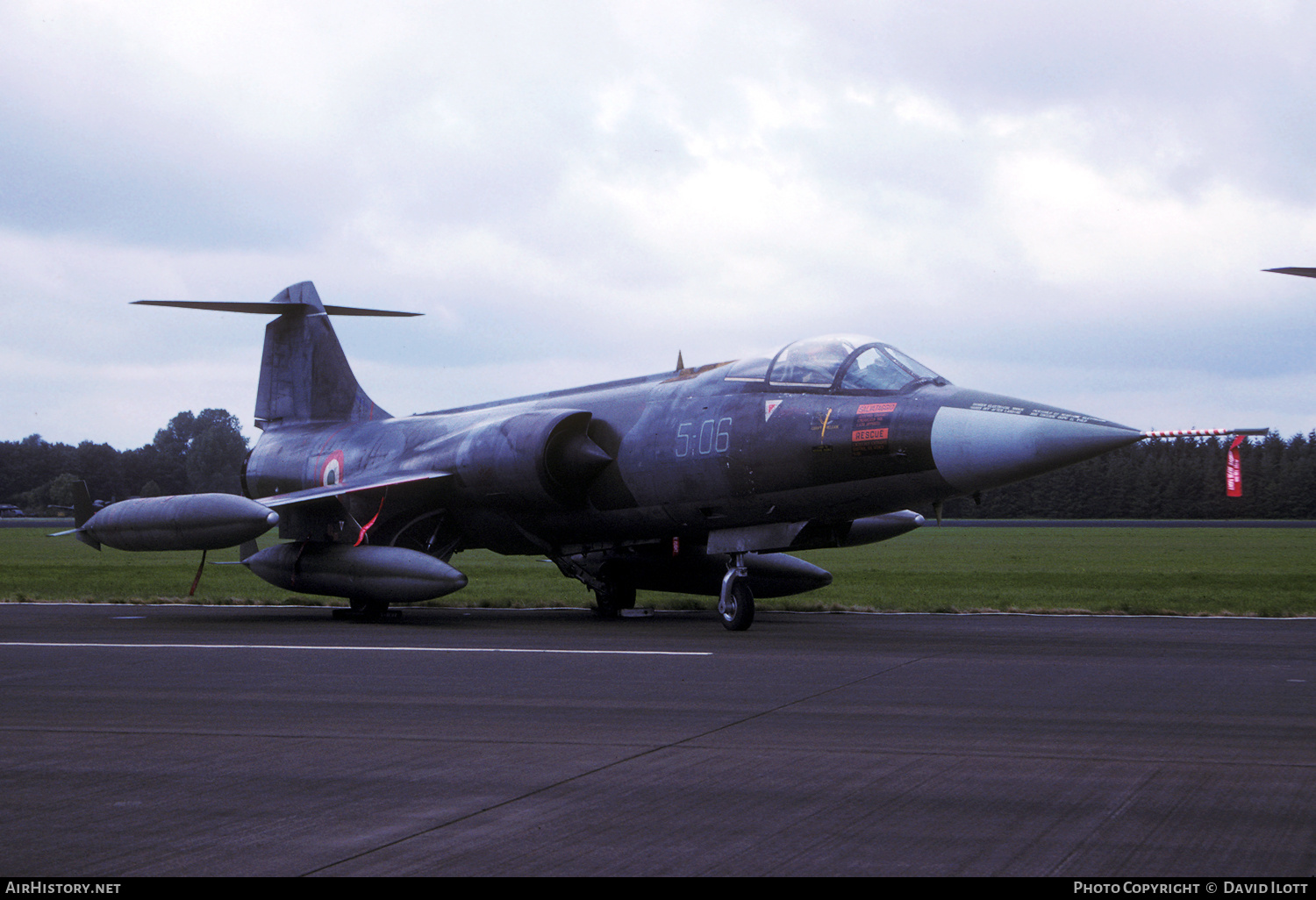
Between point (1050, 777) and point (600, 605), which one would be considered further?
point (600, 605)

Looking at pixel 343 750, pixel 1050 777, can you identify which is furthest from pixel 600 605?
pixel 1050 777

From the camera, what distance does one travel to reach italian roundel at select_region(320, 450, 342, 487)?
1938 cm

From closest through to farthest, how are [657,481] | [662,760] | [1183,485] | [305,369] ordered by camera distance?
[662,760] → [657,481] → [305,369] → [1183,485]

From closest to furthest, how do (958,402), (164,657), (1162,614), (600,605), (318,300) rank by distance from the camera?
(164,657)
(958,402)
(1162,614)
(600,605)
(318,300)

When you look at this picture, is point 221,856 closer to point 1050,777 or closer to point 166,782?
point 166,782

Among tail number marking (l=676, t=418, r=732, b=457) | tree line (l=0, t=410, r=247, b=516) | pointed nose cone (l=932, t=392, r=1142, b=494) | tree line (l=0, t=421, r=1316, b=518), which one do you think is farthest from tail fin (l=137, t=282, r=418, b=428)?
tree line (l=0, t=421, r=1316, b=518)

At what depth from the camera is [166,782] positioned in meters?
5.66

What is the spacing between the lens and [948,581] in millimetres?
24766

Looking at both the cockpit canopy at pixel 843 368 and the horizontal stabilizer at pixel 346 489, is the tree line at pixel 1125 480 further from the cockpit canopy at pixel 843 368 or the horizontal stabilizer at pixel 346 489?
the cockpit canopy at pixel 843 368

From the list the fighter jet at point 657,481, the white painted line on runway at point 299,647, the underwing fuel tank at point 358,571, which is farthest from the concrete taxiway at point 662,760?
the underwing fuel tank at point 358,571

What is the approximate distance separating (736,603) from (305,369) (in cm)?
1138

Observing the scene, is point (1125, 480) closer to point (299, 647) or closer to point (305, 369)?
point (305, 369)

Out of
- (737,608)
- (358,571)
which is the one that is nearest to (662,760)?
(737,608)

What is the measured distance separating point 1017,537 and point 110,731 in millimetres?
51790
